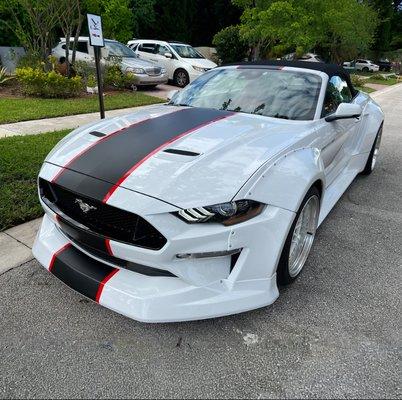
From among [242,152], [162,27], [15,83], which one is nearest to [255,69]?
[242,152]

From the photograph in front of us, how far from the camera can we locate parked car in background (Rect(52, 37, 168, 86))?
11781 millimetres

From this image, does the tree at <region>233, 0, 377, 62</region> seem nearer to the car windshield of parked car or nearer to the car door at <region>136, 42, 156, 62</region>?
the car door at <region>136, 42, 156, 62</region>

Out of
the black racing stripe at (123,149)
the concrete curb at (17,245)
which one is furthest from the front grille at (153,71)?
the black racing stripe at (123,149)

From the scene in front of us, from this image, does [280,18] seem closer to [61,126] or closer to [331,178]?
[61,126]

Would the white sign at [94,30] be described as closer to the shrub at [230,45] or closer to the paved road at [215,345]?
the paved road at [215,345]

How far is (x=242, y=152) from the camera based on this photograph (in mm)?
2463

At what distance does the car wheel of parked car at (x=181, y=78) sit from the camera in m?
13.6

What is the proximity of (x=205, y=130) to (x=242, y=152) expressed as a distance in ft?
1.48

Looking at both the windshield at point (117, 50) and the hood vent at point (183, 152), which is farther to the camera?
the windshield at point (117, 50)

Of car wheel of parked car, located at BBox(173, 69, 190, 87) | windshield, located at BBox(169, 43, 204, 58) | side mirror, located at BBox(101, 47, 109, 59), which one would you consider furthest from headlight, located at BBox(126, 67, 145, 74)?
windshield, located at BBox(169, 43, 204, 58)

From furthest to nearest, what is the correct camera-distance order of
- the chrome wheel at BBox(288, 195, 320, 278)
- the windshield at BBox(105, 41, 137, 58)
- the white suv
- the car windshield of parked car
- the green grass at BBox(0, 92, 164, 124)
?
the white suv, the windshield at BBox(105, 41, 137, 58), the green grass at BBox(0, 92, 164, 124), the car windshield of parked car, the chrome wheel at BBox(288, 195, 320, 278)

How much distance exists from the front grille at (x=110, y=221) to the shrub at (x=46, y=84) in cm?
776

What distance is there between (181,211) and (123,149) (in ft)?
2.42

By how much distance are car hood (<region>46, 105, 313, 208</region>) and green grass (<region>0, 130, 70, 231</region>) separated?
3.59 ft
